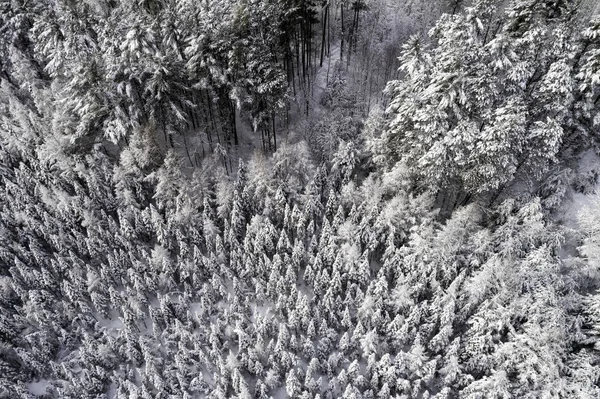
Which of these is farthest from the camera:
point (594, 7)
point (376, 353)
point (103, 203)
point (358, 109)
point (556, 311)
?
point (594, 7)

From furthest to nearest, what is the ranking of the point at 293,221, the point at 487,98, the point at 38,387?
the point at 293,221 → the point at 487,98 → the point at 38,387

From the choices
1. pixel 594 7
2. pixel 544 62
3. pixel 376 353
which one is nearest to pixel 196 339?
pixel 376 353

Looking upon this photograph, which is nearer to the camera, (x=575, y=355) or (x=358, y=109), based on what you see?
(x=575, y=355)

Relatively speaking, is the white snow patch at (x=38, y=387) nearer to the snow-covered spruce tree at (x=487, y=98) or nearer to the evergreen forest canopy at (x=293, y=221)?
the evergreen forest canopy at (x=293, y=221)

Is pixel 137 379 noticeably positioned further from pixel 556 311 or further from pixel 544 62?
pixel 544 62

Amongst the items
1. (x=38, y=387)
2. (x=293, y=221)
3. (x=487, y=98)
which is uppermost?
(x=487, y=98)

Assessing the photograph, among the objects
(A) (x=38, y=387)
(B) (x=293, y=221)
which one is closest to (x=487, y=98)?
(B) (x=293, y=221)

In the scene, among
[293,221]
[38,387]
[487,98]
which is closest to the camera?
[38,387]

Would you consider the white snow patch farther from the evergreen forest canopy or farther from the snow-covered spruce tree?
the snow-covered spruce tree

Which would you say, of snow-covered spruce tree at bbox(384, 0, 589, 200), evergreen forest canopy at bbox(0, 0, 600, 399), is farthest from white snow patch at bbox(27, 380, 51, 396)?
snow-covered spruce tree at bbox(384, 0, 589, 200)

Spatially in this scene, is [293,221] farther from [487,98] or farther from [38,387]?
[38,387]
